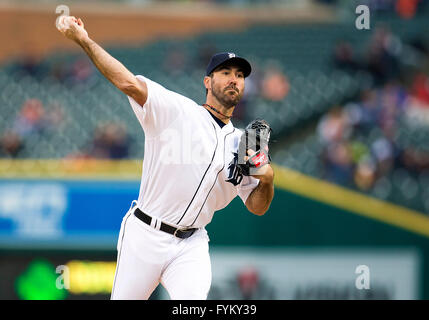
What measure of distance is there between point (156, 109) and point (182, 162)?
345mm

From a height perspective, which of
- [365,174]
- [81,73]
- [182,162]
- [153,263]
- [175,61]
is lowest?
[153,263]

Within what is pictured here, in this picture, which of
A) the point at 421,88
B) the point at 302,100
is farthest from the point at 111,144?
the point at 421,88

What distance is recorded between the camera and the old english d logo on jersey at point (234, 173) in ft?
14.1

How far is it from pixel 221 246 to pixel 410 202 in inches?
105

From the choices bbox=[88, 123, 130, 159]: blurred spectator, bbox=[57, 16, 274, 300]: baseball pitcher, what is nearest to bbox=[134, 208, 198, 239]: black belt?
bbox=[57, 16, 274, 300]: baseball pitcher

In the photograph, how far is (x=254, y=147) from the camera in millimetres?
4242

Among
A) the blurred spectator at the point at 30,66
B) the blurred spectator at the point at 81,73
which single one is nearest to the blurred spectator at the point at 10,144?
the blurred spectator at the point at 81,73

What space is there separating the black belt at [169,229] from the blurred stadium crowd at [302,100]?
5.78 m

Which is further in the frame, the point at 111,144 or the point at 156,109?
the point at 111,144

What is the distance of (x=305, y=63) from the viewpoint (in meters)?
13.6

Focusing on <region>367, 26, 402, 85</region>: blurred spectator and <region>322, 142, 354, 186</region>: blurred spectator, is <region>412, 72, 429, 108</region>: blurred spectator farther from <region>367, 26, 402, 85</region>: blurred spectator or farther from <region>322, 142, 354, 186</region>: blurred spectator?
<region>322, 142, 354, 186</region>: blurred spectator

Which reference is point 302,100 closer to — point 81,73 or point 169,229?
point 81,73

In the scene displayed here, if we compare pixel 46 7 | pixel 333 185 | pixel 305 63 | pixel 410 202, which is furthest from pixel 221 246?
pixel 46 7

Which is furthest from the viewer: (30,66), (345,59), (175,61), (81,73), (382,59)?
(175,61)
